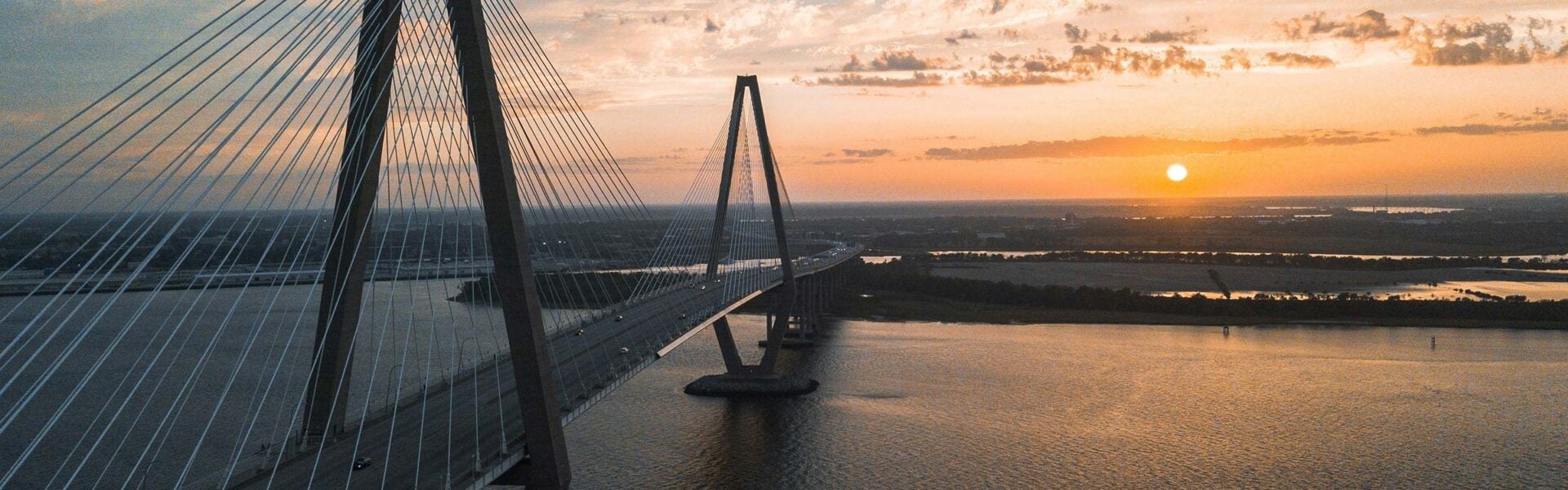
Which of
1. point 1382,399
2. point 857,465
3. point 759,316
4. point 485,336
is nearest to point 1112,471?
point 857,465

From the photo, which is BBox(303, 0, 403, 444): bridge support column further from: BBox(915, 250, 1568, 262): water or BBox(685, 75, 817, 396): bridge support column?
BBox(915, 250, 1568, 262): water

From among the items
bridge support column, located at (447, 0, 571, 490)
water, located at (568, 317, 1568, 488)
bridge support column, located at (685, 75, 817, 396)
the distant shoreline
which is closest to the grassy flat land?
the distant shoreline

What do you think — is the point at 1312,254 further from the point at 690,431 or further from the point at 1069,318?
the point at 690,431

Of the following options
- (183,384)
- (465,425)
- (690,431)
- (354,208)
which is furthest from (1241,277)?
(354,208)

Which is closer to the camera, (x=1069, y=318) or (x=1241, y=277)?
(x=1069, y=318)

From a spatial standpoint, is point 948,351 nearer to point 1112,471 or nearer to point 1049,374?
point 1049,374
